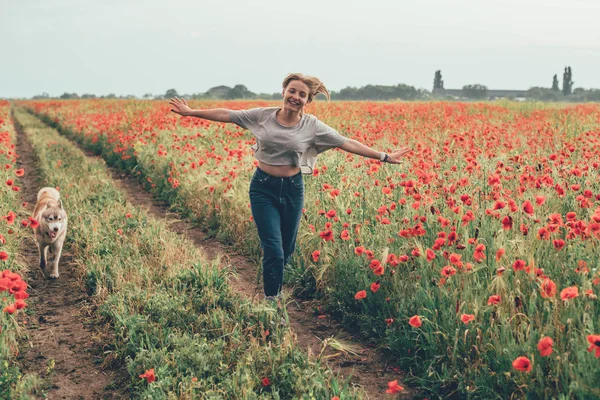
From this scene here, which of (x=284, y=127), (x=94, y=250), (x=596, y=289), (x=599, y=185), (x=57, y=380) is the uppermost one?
(x=284, y=127)

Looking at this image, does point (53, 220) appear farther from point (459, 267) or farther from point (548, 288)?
point (548, 288)

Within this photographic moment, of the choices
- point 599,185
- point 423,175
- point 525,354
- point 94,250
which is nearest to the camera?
point 525,354

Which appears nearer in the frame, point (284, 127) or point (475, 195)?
point (284, 127)

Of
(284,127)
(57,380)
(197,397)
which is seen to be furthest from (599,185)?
(57,380)

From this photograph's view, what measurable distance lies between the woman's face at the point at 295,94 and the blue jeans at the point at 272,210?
63 cm

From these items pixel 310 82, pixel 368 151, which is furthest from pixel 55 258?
pixel 368 151

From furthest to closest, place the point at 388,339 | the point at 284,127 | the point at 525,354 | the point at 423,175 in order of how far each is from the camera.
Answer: the point at 423,175 < the point at 284,127 < the point at 388,339 < the point at 525,354

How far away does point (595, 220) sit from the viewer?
11.2ft

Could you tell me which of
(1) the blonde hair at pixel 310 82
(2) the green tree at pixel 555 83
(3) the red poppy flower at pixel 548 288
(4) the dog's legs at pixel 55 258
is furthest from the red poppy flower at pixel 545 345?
(2) the green tree at pixel 555 83

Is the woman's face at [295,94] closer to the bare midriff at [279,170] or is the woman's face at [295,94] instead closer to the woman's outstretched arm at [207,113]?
the bare midriff at [279,170]

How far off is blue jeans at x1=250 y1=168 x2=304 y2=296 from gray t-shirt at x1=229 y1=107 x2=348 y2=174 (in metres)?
0.16

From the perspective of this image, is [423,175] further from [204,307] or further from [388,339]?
[204,307]

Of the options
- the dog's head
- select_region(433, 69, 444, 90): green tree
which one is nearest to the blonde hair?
the dog's head

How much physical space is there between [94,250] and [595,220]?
5105 mm
